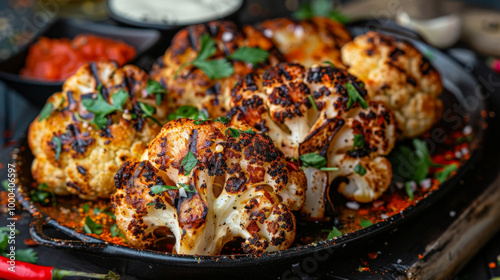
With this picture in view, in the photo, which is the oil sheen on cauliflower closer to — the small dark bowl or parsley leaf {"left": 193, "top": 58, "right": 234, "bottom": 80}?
parsley leaf {"left": 193, "top": 58, "right": 234, "bottom": 80}

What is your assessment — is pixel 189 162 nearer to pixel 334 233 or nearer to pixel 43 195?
pixel 334 233

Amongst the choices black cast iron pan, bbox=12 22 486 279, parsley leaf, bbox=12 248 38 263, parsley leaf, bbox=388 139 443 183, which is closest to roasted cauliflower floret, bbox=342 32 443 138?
parsley leaf, bbox=388 139 443 183

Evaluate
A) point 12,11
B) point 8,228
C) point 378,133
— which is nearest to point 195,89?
point 378,133

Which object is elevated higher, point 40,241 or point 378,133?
point 378,133

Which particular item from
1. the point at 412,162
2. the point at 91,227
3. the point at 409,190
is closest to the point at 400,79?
the point at 412,162

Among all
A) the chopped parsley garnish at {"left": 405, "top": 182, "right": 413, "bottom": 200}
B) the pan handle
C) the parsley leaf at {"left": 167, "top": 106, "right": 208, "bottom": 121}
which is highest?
the parsley leaf at {"left": 167, "top": 106, "right": 208, "bottom": 121}

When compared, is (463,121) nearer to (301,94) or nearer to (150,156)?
(301,94)

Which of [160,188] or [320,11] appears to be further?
[320,11]
